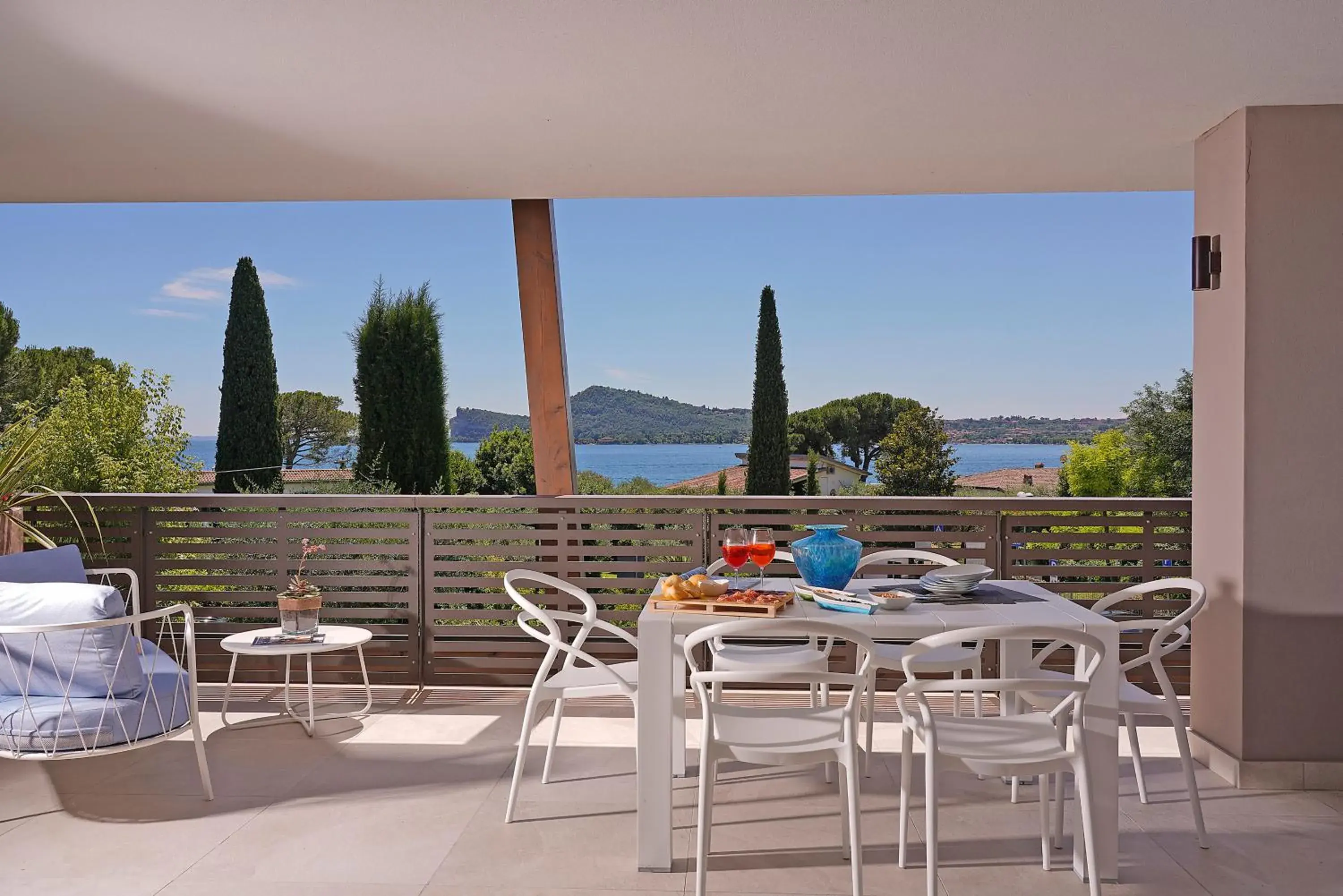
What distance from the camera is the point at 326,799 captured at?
3.31 m

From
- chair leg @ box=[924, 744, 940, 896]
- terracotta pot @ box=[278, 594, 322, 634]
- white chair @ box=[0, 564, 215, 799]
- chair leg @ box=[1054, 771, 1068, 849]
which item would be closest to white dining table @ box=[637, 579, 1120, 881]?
chair leg @ box=[1054, 771, 1068, 849]

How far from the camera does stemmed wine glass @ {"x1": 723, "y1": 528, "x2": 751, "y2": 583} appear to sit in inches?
119

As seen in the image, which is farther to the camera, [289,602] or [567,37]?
[289,602]

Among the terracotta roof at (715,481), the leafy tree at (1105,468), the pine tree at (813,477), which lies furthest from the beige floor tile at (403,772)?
the terracotta roof at (715,481)

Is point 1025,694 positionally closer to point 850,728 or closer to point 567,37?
point 850,728

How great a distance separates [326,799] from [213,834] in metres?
0.40

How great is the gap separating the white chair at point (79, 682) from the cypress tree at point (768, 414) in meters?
7.18

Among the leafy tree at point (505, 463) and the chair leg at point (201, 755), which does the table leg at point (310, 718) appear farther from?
the leafy tree at point (505, 463)

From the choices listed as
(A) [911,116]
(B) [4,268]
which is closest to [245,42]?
(A) [911,116]

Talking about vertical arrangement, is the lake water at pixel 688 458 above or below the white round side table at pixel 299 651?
above

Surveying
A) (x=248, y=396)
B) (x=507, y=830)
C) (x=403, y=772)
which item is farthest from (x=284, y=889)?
(x=248, y=396)

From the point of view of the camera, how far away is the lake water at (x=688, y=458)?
553 inches

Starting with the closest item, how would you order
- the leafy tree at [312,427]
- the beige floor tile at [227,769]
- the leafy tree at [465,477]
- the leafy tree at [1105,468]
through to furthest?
the beige floor tile at [227,769]
the leafy tree at [465,477]
the leafy tree at [1105,468]
the leafy tree at [312,427]

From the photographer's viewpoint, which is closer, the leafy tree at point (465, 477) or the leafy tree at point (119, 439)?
the leafy tree at point (119, 439)
